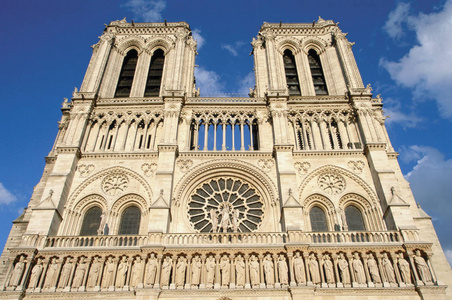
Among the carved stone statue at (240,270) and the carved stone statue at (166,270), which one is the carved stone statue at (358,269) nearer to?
the carved stone statue at (240,270)

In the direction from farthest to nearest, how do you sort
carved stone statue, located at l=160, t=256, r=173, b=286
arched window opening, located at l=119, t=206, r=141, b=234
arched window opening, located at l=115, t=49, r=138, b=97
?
arched window opening, located at l=115, t=49, r=138, b=97, arched window opening, located at l=119, t=206, r=141, b=234, carved stone statue, located at l=160, t=256, r=173, b=286

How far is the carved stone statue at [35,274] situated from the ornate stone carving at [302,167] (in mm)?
11983

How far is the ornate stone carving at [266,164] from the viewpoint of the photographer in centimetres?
1919

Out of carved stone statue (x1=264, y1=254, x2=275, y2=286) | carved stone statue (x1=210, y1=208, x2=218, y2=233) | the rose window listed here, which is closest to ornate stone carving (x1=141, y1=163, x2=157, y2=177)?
the rose window

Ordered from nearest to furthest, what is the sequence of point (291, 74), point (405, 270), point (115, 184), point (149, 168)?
1. point (405, 270)
2. point (115, 184)
3. point (149, 168)
4. point (291, 74)

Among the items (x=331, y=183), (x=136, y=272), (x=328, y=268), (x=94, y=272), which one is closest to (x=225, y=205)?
(x=331, y=183)

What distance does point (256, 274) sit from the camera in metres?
14.7

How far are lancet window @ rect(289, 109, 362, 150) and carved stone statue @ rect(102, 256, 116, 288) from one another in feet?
35.9

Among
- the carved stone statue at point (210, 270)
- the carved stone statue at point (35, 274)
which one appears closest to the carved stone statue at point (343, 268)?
the carved stone statue at point (210, 270)

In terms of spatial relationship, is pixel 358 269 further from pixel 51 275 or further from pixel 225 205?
pixel 51 275

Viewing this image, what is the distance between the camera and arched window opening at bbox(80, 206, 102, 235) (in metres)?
17.8

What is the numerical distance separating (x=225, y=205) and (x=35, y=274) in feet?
27.3

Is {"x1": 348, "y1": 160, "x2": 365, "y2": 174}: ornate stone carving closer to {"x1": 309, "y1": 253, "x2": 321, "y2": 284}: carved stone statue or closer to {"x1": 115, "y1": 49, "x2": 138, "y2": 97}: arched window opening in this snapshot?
{"x1": 309, "y1": 253, "x2": 321, "y2": 284}: carved stone statue

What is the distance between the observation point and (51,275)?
48.6ft
